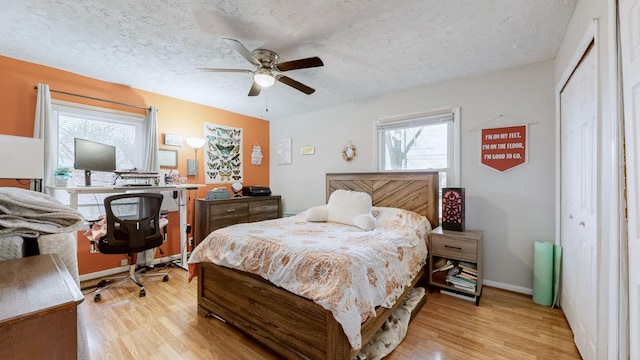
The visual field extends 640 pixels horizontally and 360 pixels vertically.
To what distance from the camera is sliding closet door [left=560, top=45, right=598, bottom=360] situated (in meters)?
1.51

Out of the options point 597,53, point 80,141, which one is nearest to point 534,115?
point 597,53

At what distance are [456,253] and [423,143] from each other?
1.47 meters

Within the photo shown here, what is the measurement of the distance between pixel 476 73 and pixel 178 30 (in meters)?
3.04

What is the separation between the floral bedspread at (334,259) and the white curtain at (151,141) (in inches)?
71.1

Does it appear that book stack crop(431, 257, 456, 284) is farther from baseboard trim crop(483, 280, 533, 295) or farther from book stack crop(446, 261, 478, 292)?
baseboard trim crop(483, 280, 533, 295)

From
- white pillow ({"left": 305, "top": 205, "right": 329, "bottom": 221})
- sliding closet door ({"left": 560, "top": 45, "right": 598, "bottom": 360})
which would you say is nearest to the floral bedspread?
white pillow ({"left": 305, "top": 205, "right": 329, "bottom": 221})

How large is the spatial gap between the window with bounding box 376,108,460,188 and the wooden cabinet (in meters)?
0.76

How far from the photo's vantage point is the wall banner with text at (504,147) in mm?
2643

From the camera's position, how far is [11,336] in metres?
0.46

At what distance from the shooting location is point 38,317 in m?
0.48

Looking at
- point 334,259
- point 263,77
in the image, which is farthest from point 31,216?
point 263,77

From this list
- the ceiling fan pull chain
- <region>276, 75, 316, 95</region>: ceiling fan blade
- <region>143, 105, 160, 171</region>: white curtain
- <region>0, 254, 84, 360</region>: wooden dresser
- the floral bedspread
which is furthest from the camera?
the ceiling fan pull chain

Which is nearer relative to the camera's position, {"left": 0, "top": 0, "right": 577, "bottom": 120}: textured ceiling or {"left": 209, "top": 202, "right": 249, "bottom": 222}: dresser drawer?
{"left": 0, "top": 0, "right": 577, "bottom": 120}: textured ceiling

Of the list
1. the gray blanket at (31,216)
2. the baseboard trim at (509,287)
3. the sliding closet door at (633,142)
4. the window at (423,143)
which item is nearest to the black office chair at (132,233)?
the gray blanket at (31,216)
